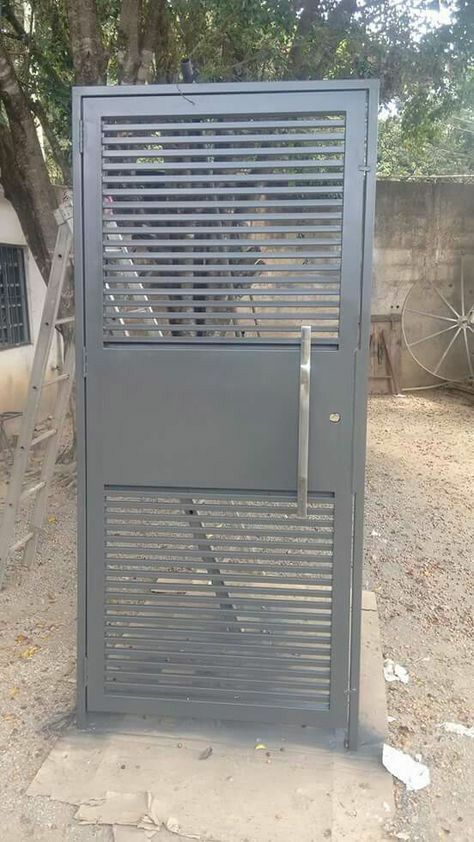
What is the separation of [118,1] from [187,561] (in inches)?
208

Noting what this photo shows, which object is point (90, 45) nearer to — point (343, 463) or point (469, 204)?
point (343, 463)

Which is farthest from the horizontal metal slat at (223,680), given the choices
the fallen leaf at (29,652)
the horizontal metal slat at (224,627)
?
the fallen leaf at (29,652)

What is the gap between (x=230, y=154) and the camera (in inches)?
86.1

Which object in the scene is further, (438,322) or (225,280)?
(438,322)

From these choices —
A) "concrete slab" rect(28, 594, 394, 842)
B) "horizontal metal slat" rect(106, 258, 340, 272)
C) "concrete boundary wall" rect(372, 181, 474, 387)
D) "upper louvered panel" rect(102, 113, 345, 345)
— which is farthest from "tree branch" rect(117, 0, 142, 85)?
"concrete boundary wall" rect(372, 181, 474, 387)

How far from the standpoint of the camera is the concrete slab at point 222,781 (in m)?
2.09

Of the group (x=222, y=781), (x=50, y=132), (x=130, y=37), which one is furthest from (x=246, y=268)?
(x=50, y=132)

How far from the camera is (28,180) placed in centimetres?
533

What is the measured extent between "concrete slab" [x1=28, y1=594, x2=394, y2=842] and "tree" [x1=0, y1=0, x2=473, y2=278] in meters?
4.04

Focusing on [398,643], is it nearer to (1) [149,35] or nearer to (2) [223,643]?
(2) [223,643]

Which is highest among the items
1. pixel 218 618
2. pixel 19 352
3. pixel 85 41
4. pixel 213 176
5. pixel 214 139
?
pixel 85 41

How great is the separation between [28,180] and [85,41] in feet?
3.63

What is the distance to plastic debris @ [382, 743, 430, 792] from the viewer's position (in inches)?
91.0

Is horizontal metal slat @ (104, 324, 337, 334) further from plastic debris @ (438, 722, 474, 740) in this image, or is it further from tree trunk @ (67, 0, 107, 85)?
tree trunk @ (67, 0, 107, 85)
